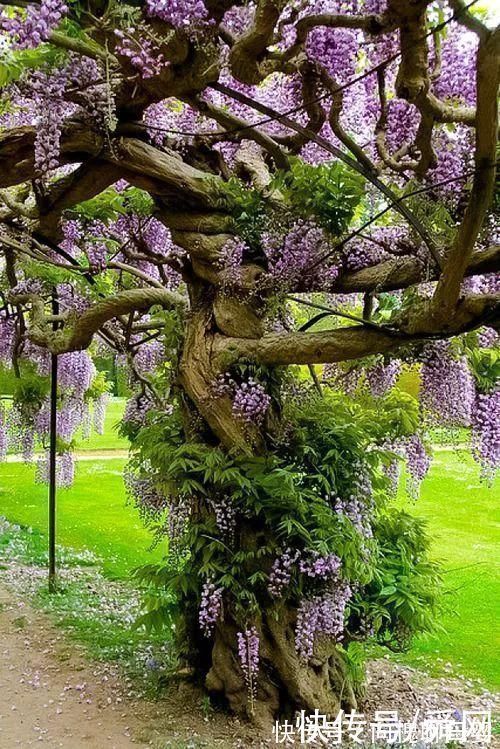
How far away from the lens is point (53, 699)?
335cm

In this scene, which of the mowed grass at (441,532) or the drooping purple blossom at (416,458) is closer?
the drooping purple blossom at (416,458)

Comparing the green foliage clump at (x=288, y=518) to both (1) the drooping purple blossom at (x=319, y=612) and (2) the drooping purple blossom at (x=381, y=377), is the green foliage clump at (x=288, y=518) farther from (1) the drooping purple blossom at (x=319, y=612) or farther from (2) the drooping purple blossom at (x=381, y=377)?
(2) the drooping purple blossom at (x=381, y=377)

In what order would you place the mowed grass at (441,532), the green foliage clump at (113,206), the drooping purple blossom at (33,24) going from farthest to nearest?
the mowed grass at (441,532) → the green foliage clump at (113,206) → the drooping purple blossom at (33,24)

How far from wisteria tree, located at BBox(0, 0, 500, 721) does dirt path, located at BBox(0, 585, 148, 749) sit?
1.46 ft

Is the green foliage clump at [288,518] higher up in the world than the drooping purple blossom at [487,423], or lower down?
lower down

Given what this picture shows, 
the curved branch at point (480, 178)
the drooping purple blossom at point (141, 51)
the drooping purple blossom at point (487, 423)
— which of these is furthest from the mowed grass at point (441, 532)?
the drooping purple blossom at point (141, 51)

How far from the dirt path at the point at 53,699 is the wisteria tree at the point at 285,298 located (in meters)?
0.45

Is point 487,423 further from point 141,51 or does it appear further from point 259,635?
point 141,51

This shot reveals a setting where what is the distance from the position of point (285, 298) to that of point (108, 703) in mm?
1948

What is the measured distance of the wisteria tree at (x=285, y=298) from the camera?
2318 millimetres

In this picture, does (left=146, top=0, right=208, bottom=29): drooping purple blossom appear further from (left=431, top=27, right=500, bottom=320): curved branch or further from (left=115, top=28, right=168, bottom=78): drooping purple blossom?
(left=431, top=27, right=500, bottom=320): curved branch

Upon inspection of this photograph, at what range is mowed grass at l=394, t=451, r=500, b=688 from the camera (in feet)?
13.6

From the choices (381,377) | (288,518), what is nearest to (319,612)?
(288,518)

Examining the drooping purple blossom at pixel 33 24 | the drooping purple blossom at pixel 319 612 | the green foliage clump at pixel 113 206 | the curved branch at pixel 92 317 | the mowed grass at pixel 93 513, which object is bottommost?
the mowed grass at pixel 93 513
